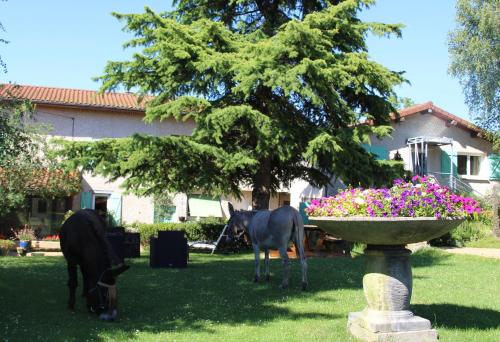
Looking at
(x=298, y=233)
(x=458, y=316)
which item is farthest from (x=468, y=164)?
(x=458, y=316)

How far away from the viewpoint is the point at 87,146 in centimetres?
1475

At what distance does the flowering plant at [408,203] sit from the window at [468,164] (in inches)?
1095

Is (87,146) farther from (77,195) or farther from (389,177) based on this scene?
(77,195)

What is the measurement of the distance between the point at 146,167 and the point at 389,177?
7.24 m

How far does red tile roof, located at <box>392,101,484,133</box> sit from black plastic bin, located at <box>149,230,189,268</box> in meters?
19.4

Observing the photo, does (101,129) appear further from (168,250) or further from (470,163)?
(470,163)

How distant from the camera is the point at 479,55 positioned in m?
28.8

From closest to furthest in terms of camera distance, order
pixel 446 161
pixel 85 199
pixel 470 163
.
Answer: pixel 85 199 < pixel 446 161 < pixel 470 163

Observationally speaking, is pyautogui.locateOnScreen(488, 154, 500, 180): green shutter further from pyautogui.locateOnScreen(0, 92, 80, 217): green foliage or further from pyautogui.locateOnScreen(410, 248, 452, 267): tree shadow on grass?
pyautogui.locateOnScreen(0, 92, 80, 217): green foliage

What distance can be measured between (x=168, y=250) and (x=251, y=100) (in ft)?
17.8

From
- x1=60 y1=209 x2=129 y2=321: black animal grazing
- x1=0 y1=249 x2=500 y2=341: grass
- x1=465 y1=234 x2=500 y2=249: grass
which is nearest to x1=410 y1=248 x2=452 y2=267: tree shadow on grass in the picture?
x1=0 y1=249 x2=500 y2=341: grass

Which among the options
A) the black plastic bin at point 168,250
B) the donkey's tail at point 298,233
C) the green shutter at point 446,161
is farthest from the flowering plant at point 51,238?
the green shutter at point 446,161

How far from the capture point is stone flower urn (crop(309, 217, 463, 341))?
5.87 meters

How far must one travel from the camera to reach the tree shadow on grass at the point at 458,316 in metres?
6.84
